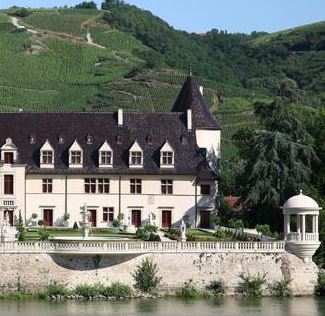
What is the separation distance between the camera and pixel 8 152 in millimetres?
66375

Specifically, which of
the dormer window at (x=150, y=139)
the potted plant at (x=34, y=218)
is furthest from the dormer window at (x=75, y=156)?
the dormer window at (x=150, y=139)

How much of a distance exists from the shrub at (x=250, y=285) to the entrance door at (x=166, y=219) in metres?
14.8

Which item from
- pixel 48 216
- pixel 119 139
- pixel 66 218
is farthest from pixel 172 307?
pixel 119 139

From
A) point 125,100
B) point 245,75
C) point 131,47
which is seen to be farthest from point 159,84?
point 245,75

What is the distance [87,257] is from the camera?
52062mm

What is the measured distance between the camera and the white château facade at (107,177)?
66688 millimetres

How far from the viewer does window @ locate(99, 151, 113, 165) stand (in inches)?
2633

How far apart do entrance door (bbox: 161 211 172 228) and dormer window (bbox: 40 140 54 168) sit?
5.71 meters

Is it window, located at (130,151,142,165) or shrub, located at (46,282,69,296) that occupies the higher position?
window, located at (130,151,142,165)

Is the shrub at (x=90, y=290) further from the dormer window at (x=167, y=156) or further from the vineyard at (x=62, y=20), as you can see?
the vineyard at (x=62, y=20)

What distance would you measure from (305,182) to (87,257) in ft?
46.3

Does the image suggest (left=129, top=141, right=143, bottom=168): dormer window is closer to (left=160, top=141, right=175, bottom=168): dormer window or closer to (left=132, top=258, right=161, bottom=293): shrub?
(left=160, top=141, right=175, bottom=168): dormer window

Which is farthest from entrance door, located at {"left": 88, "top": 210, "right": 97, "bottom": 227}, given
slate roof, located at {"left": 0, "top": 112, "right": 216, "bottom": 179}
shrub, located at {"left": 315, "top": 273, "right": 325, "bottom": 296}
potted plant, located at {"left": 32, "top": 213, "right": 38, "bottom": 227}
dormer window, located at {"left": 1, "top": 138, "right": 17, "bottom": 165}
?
shrub, located at {"left": 315, "top": 273, "right": 325, "bottom": 296}

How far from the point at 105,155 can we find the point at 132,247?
49.7ft
